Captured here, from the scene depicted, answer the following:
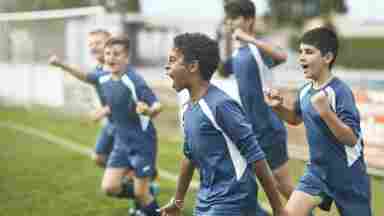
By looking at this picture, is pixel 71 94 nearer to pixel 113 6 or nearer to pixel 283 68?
pixel 113 6

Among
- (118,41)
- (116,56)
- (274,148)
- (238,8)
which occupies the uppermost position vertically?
(238,8)

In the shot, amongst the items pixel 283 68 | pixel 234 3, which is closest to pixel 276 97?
pixel 234 3

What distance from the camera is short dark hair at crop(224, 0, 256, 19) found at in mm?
6766

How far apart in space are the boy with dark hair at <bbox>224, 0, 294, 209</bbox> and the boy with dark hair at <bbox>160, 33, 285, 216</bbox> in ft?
6.22

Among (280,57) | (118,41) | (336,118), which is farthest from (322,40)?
(118,41)

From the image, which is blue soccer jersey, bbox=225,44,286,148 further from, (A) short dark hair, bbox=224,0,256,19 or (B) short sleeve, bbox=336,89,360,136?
(B) short sleeve, bbox=336,89,360,136

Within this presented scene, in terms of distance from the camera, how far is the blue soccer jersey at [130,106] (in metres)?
7.43

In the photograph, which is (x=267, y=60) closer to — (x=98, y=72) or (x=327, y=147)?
(x=327, y=147)

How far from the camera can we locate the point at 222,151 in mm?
4758

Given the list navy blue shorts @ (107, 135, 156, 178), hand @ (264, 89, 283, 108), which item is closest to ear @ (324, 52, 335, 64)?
hand @ (264, 89, 283, 108)

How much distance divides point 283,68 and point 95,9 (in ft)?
88.8

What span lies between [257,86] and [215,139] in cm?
219

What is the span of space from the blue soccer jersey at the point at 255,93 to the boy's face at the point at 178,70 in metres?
2.06

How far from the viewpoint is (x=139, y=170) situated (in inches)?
300
